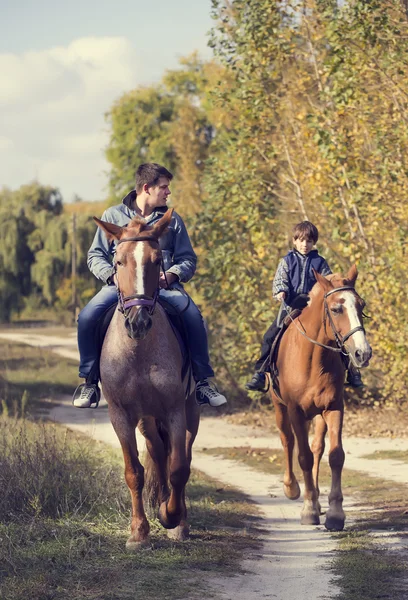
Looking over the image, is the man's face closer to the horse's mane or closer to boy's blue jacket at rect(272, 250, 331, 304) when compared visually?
the horse's mane

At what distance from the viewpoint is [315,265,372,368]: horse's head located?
9422 millimetres

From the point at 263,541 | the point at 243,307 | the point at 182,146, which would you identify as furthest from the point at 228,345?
the point at 182,146

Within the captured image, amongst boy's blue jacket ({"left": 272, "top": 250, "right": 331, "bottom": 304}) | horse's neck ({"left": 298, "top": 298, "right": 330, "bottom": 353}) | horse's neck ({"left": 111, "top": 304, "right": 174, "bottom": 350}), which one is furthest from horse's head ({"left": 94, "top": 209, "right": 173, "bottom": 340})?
boy's blue jacket ({"left": 272, "top": 250, "right": 331, "bottom": 304})

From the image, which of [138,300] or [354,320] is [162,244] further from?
[354,320]

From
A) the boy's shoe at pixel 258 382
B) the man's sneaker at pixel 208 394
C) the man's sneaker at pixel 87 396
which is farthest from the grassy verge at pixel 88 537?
the boy's shoe at pixel 258 382

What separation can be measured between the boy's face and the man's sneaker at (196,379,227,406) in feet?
7.94

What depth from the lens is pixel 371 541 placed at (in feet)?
30.1

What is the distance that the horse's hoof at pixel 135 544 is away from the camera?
841 centimetres

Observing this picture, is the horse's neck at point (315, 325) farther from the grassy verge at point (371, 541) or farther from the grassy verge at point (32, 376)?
the grassy verge at point (32, 376)

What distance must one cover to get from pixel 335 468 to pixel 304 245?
2.45 meters

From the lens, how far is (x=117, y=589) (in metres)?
7.06

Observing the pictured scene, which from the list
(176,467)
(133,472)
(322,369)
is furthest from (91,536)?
(322,369)

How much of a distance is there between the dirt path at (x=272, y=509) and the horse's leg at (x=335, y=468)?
0.55 ft

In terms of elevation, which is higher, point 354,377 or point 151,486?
point 354,377
